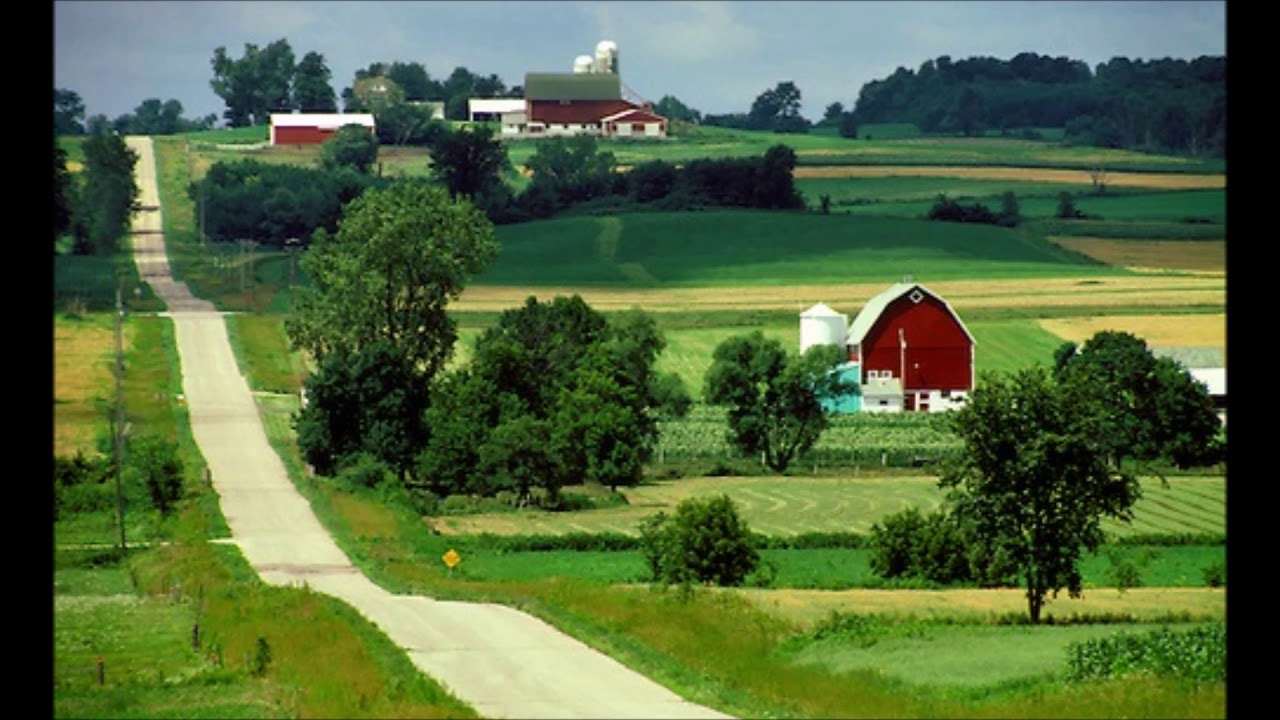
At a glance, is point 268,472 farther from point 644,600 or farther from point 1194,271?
point 1194,271

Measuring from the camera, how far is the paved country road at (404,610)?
27.1 metres

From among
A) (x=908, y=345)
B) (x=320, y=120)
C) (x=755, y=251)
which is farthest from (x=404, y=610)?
(x=320, y=120)

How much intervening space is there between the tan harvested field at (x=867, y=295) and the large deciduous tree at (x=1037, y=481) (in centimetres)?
5610

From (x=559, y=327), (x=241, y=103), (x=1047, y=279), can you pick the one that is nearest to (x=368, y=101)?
(x=241, y=103)

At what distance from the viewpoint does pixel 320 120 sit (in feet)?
543

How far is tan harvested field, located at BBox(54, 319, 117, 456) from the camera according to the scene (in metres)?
61.7

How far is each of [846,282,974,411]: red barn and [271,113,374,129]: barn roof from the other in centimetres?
7999

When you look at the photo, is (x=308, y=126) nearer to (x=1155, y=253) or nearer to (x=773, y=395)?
(x=1155, y=253)

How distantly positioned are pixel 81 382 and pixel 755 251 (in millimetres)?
53149

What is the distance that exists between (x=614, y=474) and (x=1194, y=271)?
52.8 m

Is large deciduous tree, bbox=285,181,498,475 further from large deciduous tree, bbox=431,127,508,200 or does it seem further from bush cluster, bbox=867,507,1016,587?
large deciduous tree, bbox=431,127,508,200

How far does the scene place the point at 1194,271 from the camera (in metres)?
107
